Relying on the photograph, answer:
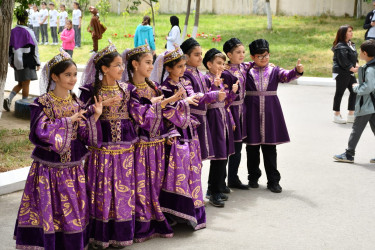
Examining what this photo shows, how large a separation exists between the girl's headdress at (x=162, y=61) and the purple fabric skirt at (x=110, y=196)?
3.09ft

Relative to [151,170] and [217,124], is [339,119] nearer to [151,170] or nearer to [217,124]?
[217,124]

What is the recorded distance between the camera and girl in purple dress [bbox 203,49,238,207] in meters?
6.23

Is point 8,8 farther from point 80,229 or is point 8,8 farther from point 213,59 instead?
point 80,229

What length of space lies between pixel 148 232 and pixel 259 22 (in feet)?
74.0

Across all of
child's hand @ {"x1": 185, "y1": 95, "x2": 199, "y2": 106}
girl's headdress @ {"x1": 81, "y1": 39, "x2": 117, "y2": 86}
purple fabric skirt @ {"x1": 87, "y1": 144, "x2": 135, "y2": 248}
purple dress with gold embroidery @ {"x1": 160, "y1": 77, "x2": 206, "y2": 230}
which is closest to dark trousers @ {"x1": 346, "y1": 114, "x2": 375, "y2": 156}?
purple dress with gold embroidery @ {"x1": 160, "y1": 77, "x2": 206, "y2": 230}

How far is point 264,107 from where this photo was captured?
677 cm

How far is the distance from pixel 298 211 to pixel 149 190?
1.65 metres

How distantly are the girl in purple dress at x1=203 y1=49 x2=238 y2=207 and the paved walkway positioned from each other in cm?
Answer: 22

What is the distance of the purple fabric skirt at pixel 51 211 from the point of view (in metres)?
4.76

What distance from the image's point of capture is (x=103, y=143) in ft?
16.8

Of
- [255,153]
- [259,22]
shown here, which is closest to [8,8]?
Answer: [255,153]

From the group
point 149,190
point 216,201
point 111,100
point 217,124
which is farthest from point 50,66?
point 216,201

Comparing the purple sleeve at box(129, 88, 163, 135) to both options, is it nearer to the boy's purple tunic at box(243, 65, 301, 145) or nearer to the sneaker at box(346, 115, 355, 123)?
the boy's purple tunic at box(243, 65, 301, 145)

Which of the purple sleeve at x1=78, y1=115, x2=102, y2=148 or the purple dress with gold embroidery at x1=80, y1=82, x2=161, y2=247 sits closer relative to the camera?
the purple sleeve at x1=78, y1=115, x2=102, y2=148
